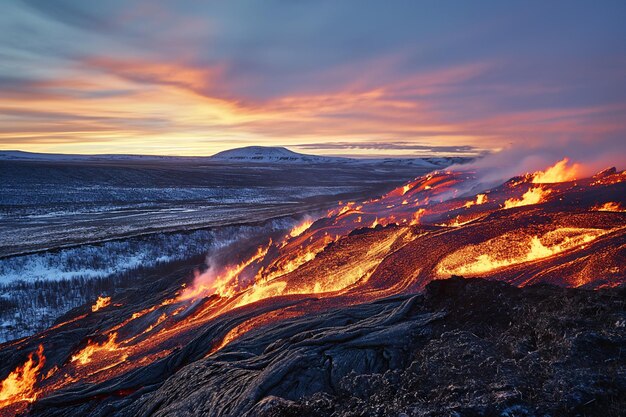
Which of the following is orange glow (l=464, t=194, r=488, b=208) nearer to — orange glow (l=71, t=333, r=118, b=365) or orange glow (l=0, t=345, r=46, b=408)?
orange glow (l=71, t=333, r=118, b=365)

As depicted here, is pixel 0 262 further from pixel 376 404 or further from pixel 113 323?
pixel 376 404

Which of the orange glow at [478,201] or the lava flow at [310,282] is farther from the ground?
the orange glow at [478,201]

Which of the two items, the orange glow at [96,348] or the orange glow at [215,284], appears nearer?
the orange glow at [96,348]

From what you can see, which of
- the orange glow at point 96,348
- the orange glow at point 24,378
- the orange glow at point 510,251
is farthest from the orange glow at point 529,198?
the orange glow at point 24,378

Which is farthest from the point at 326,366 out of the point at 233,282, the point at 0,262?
the point at 0,262

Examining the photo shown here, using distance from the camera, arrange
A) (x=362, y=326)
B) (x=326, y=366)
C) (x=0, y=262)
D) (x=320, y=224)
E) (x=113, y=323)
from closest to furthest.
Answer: (x=326, y=366) < (x=362, y=326) < (x=113, y=323) < (x=0, y=262) < (x=320, y=224)

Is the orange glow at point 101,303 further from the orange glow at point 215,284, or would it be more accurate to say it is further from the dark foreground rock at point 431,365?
the dark foreground rock at point 431,365

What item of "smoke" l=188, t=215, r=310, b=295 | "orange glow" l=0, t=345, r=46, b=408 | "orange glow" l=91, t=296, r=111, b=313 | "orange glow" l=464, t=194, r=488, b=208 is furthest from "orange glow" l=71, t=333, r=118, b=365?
"orange glow" l=464, t=194, r=488, b=208
